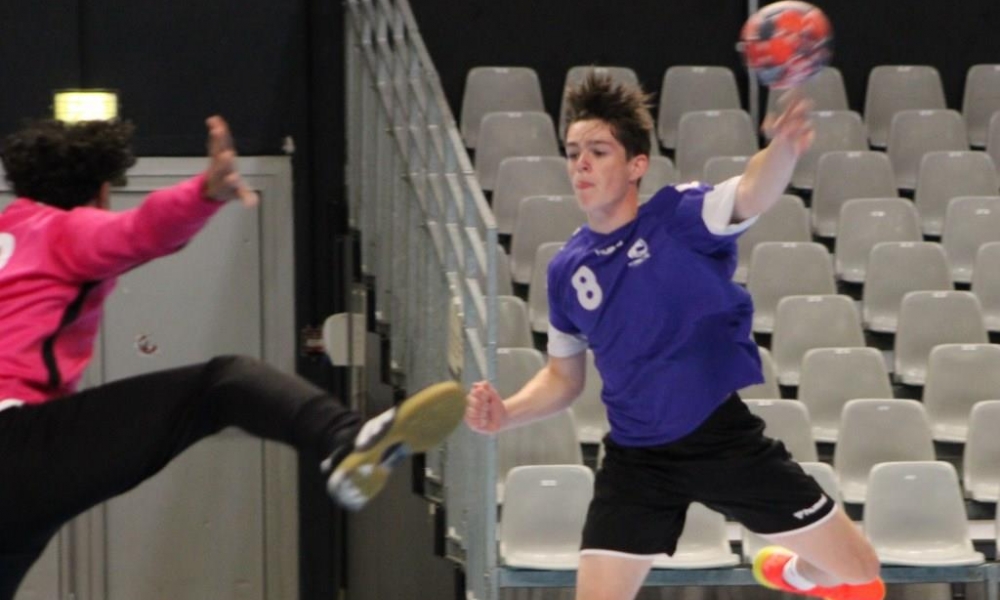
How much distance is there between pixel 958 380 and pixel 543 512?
2.10m

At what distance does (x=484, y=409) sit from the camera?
205 inches

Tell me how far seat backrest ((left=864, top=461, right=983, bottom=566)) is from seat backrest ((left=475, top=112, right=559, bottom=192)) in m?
2.97

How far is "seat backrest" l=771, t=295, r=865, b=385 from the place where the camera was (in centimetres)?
818

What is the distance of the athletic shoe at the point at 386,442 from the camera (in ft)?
13.8

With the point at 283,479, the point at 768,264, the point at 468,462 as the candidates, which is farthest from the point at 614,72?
the point at 468,462

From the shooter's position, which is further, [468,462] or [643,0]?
[643,0]

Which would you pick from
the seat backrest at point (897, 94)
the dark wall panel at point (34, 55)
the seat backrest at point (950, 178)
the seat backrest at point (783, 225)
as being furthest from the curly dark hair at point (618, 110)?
the seat backrest at point (897, 94)

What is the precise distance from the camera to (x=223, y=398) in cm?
441

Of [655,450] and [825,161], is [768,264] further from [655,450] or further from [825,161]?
[655,450]

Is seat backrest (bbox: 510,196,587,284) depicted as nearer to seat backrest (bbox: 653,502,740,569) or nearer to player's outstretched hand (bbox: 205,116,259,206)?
seat backrest (bbox: 653,502,740,569)

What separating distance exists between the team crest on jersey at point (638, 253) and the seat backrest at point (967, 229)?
13.9 feet

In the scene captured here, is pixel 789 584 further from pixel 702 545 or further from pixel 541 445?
pixel 541 445

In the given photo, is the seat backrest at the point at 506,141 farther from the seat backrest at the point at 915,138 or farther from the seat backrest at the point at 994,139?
the seat backrest at the point at 994,139

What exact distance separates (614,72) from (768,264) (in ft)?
6.56
